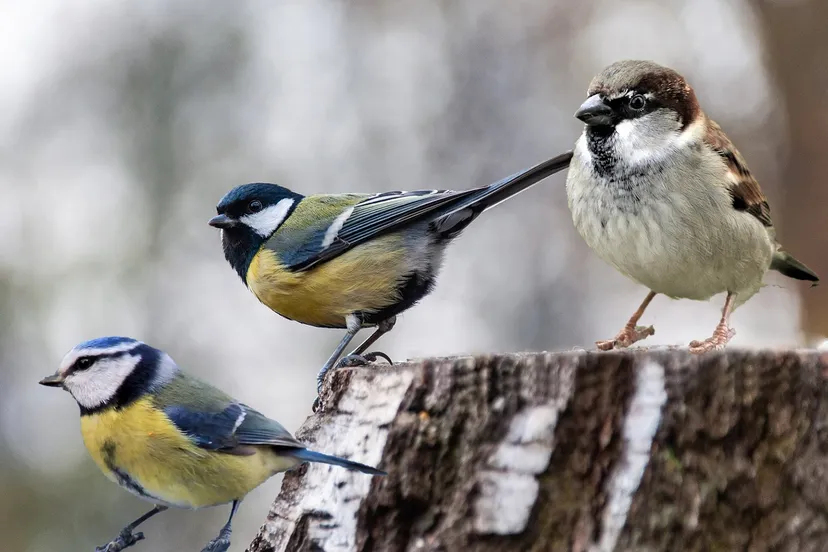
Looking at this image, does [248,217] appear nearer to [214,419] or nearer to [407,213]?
[407,213]

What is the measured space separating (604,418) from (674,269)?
3.41 feet

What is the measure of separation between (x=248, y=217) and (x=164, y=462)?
0.96 metres

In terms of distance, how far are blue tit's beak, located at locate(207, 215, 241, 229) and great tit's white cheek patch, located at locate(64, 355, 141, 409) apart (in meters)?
0.55

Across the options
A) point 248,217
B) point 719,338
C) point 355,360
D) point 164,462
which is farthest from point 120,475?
point 719,338

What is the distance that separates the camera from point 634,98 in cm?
276

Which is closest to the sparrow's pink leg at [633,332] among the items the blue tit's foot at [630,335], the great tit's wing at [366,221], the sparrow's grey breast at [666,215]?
the blue tit's foot at [630,335]

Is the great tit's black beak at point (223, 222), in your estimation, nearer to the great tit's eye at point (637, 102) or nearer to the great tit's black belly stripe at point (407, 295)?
the great tit's black belly stripe at point (407, 295)

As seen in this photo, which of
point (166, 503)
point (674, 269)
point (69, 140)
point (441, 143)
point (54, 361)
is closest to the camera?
point (166, 503)

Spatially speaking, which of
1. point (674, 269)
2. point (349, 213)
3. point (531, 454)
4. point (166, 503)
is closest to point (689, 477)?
point (531, 454)

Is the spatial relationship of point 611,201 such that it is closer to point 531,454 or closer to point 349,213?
point 349,213

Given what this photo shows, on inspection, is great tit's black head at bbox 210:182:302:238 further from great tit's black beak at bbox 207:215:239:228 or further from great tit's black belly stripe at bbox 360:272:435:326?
great tit's black belly stripe at bbox 360:272:435:326

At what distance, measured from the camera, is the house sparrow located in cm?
279

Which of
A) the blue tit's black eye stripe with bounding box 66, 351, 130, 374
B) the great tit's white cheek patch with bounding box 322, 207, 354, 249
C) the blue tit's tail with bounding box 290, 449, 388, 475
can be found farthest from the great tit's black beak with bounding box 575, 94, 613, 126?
the blue tit's black eye stripe with bounding box 66, 351, 130, 374

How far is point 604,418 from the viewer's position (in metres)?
1.98
